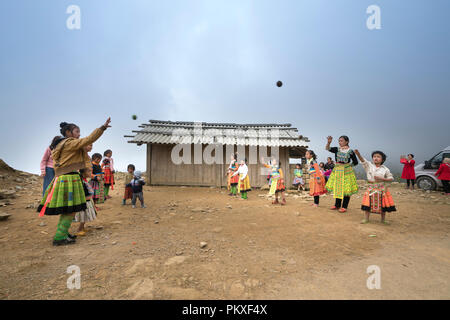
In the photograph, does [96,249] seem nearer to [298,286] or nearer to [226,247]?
[226,247]

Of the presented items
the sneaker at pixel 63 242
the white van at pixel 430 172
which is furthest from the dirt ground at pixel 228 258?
the white van at pixel 430 172

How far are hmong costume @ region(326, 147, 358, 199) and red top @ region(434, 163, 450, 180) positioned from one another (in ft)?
24.4

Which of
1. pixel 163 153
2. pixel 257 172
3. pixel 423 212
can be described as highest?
pixel 163 153

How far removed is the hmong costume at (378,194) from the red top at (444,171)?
7.87 meters

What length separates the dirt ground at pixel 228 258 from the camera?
1.78 m

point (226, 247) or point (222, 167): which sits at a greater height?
point (222, 167)

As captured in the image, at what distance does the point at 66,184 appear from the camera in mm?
2947

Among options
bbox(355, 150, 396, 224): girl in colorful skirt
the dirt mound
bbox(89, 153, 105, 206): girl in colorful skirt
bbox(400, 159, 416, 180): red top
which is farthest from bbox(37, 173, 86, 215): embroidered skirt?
bbox(400, 159, 416, 180): red top

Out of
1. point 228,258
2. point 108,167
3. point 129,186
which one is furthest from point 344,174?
point 108,167

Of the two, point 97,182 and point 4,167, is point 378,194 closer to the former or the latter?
point 97,182

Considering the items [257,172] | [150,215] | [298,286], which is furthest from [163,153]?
[298,286]

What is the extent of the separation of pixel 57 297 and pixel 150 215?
306 cm

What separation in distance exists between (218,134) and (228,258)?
9338 mm

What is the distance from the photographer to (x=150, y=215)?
4730 mm
